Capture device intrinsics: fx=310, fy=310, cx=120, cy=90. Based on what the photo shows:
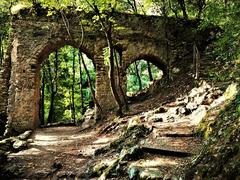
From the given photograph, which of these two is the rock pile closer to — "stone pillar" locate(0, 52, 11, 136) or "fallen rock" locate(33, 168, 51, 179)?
"fallen rock" locate(33, 168, 51, 179)

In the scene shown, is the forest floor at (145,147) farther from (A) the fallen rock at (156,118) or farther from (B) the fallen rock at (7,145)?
(B) the fallen rock at (7,145)

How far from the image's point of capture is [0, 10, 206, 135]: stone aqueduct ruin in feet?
44.0

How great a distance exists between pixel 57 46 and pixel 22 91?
2664 mm

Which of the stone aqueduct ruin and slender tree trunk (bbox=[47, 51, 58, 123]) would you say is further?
slender tree trunk (bbox=[47, 51, 58, 123])

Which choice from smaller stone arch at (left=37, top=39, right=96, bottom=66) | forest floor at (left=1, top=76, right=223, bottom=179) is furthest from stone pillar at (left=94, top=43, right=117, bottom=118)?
forest floor at (left=1, top=76, right=223, bottom=179)

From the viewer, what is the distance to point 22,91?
13.4 metres

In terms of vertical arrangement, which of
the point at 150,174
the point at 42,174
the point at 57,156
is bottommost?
the point at 42,174

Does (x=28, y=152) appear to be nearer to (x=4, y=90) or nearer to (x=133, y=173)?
(x=133, y=173)

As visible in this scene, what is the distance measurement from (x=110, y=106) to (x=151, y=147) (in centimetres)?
804

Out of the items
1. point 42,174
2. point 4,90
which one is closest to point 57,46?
point 4,90

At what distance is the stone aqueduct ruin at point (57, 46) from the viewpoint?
13.4 m

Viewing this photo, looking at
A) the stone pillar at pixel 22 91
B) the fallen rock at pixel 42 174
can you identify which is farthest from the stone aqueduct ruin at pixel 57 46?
the fallen rock at pixel 42 174

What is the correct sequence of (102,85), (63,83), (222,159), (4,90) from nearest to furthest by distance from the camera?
(222,159) < (4,90) < (102,85) < (63,83)

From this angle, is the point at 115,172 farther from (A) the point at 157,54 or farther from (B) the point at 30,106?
(A) the point at 157,54
